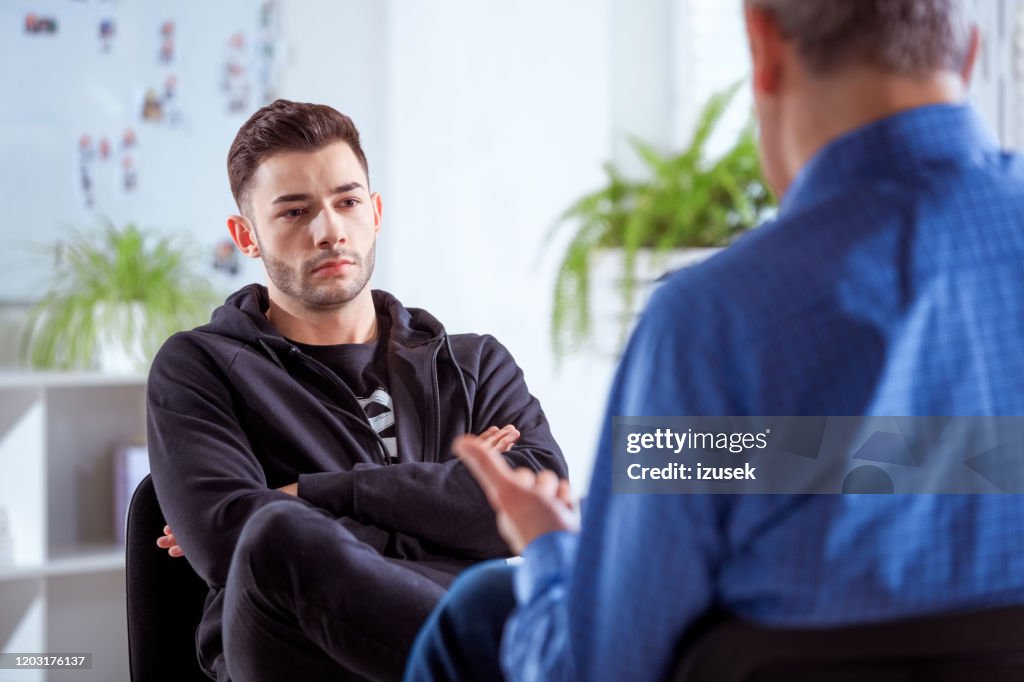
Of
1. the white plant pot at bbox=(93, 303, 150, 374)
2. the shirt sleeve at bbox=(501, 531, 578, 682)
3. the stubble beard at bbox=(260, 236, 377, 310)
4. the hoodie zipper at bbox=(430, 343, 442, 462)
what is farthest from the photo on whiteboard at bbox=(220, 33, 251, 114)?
the shirt sleeve at bbox=(501, 531, 578, 682)

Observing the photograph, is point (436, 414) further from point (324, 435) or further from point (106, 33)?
point (106, 33)

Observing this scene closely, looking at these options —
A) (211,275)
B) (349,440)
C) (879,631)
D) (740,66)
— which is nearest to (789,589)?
(879,631)

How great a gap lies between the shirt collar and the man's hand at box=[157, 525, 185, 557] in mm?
1075

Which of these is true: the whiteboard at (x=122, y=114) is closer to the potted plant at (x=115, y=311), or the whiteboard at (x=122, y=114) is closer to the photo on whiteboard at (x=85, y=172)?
the photo on whiteboard at (x=85, y=172)

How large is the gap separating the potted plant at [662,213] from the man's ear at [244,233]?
4.61 feet

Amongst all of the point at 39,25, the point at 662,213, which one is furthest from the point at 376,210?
the point at 39,25

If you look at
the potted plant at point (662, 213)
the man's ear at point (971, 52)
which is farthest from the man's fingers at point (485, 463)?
the potted plant at point (662, 213)

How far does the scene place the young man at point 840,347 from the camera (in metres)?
0.73

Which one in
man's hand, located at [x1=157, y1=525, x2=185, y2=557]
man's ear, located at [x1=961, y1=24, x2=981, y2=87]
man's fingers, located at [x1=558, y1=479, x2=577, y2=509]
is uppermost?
man's ear, located at [x1=961, y1=24, x2=981, y2=87]

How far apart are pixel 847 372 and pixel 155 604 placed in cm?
117

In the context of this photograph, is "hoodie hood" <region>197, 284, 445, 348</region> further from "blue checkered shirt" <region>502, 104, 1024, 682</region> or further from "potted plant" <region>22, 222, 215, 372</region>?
"potted plant" <region>22, 222, 215, 372</region>

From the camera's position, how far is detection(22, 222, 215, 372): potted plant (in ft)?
9.62

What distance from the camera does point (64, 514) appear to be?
310cm

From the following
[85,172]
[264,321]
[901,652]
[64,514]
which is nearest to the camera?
[901,652]
